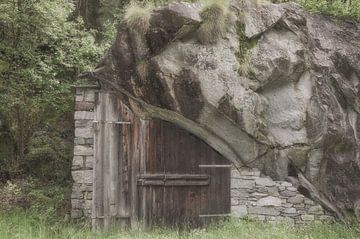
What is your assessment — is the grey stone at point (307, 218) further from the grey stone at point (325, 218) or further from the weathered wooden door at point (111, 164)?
the weathered wooden door at point (111, 164)

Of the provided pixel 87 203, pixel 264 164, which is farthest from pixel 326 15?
pixel 87 203

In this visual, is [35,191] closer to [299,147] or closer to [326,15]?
[299,147]

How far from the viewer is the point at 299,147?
7953mm

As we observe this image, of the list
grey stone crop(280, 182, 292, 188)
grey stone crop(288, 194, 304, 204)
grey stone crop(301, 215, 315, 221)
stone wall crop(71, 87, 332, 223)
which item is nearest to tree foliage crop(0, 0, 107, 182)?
stone wall crop(71, 87, 332, 223)

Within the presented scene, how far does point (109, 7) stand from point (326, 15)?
576 centimetres

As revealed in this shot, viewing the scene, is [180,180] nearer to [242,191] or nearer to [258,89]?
[242,191]

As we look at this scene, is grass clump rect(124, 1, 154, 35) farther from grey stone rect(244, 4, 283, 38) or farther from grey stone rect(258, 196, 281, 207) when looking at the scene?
grey stone rect(258, 196, 281, 207)

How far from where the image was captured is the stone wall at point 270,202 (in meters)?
7.92

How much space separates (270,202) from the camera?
7.93 metres

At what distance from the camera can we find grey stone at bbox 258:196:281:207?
792 cm

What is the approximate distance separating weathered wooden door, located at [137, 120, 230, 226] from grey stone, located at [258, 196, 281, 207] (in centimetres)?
61

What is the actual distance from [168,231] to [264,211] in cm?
181

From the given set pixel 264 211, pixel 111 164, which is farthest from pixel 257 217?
pixel 111 164

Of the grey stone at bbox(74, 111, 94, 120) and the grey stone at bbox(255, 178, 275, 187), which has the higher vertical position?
the grey stone at bbox(74, 111, 94, 120)
